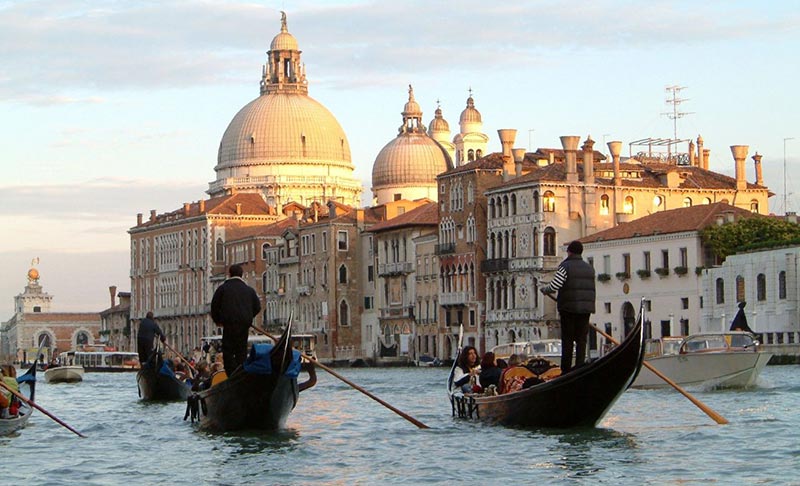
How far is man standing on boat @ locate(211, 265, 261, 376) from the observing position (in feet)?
63.6

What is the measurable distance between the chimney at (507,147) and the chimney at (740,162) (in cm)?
843

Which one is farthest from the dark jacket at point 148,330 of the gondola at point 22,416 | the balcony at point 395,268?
the balcony at point 395,268

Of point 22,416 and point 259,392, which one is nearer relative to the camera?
point 259,392

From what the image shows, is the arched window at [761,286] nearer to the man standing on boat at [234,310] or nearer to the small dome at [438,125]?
the man standing on boat at [234,310]

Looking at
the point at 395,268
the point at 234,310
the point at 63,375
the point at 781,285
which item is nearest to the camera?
the point at 234,310

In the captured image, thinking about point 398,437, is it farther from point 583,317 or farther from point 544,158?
point 544,158

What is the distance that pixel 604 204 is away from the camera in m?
66.5

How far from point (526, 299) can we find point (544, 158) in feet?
30.2

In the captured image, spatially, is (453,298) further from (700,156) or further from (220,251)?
(220,251)

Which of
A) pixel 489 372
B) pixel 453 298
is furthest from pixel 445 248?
pixel 489 372

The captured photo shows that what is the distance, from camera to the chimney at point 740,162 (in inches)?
2628

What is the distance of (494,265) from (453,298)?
4.61 meters

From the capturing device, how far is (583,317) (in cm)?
1858

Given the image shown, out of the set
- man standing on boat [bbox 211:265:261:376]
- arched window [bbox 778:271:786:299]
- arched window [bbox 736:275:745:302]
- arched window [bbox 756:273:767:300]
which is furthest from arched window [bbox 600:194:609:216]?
man standing on boat [bbox 211:265:261:376]
